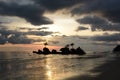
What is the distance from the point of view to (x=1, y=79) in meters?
55.0

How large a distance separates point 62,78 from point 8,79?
1122 centimetres

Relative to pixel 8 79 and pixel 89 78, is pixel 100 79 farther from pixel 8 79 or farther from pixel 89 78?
pixel 8 79

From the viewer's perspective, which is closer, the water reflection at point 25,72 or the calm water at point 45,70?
the water reflection at point 25,72

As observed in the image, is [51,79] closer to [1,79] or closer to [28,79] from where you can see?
[28,79]

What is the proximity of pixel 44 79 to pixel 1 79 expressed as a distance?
30.7 feet

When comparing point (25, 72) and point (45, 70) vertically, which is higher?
point (45, 70)

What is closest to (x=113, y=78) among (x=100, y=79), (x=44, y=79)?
(x=100, y=79)

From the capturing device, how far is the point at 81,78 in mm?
52312

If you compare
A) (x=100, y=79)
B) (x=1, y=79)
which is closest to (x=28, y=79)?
(x=1, y=79)

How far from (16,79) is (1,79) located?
3.82 m

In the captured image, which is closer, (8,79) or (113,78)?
(113,78)

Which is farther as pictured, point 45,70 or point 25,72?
point 45,70

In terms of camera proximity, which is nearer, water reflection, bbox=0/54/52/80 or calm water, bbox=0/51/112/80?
water reflection, bbox=0/54/52/80

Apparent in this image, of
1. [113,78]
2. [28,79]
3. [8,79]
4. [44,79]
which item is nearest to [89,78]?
[113,78]
